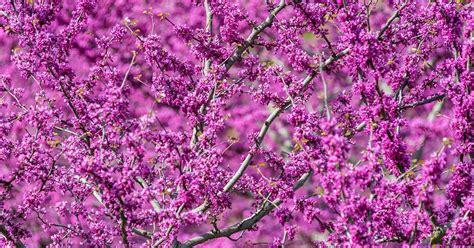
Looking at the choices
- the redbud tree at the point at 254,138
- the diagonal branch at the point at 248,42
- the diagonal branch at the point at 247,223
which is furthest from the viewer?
the diagonal branch at the point at 248,42

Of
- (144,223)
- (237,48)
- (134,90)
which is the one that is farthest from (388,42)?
(134,90)

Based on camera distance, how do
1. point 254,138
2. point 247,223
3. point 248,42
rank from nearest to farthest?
point 254,138, point 247,223, point 248,42

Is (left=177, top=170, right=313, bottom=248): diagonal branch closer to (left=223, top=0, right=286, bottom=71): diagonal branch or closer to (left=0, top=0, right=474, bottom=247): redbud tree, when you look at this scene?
(left=0, top=0, right=474, bottom=247): redbud tree

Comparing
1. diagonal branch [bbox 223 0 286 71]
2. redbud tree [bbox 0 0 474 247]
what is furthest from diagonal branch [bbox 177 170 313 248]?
diagonal branch [bbox 223 0 286 71]

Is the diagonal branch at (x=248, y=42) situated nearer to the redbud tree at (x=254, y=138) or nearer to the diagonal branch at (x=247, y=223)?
the redbud tree at (x=254, y=138)

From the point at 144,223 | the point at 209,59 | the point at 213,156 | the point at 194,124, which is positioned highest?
the point at 209,59

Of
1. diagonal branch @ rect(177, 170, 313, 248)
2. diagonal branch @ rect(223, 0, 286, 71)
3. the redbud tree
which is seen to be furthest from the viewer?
diagonal branch @ rect(223, 0, 286, 71)

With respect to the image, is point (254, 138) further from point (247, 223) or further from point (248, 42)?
point (248, 42)

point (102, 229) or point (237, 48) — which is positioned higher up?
point (237, 48)

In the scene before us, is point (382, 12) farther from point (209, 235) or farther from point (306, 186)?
point (209, 235)

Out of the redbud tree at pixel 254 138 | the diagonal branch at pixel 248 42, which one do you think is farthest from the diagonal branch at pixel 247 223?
the diagonal branch at pixel 248 42

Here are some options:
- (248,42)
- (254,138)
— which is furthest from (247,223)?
(248,42)

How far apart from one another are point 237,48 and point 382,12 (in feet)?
9.64

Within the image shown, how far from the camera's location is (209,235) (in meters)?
4.72
